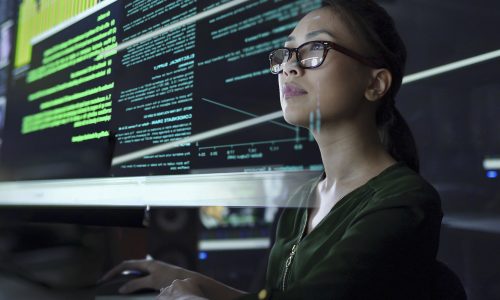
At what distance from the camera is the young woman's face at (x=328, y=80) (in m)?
0.58

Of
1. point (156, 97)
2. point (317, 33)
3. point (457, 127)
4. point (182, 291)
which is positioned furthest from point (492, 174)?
point (156, 97)

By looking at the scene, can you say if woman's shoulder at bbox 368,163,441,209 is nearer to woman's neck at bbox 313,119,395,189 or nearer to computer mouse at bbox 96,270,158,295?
woman's neck at bbox 313,119,395,189

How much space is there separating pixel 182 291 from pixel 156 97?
41 cm

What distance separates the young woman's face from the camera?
0.58 metres

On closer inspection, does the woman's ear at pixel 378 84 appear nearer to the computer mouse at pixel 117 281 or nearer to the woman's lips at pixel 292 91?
the woman's lips at pixel 292 91

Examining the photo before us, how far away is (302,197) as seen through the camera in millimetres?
656

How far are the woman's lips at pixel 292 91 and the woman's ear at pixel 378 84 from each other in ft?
0.27

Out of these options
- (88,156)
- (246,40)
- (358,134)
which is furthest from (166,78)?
(358,134)

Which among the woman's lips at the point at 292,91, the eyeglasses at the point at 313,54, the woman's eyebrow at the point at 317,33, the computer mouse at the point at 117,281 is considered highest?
the woman's eyebrow at the point at 317,33

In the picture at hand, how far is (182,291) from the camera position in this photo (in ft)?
2.06

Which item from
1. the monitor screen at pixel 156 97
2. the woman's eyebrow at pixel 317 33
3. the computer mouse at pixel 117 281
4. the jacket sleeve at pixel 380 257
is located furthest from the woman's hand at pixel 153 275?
the woman's eyebrow at pixel 317 33

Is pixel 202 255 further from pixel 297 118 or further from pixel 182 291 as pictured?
pixel 297 118

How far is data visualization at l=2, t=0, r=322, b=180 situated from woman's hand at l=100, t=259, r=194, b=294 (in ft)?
0.54

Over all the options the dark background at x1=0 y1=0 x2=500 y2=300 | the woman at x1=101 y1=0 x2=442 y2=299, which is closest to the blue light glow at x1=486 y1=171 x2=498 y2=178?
the dark background at x1=0 y1=0 x2=500 y2=300
